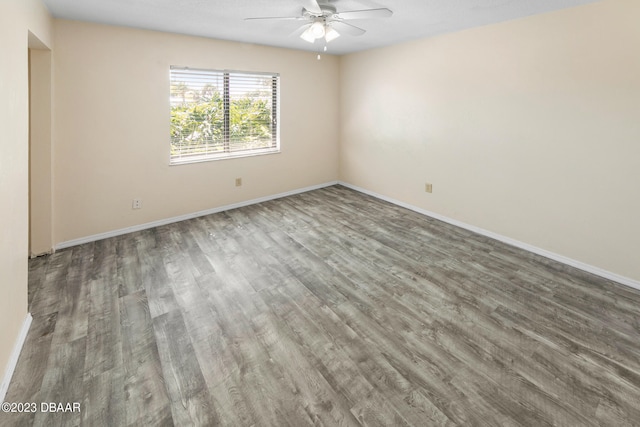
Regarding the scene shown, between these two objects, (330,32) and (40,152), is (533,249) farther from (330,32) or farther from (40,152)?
(40,152)

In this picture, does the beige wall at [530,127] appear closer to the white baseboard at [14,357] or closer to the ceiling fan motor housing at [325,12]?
the ceiling fan motor housing at [325,12]

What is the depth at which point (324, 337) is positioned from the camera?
2.17 meters

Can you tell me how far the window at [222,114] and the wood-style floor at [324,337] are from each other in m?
1.52

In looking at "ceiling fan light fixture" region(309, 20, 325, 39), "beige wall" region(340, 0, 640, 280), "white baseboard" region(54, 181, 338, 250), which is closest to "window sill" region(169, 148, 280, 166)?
"white baseboard" region(54, 181, 338, 250)

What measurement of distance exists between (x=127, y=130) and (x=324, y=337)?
3.34 metres

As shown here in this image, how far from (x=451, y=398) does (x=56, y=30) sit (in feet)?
15.1

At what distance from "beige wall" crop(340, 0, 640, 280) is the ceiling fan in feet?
5.19

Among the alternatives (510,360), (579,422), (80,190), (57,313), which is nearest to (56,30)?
(80,190)

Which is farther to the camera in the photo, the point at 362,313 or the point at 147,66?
the point at 147,66

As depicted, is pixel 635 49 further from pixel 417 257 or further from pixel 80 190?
pixel 80 190

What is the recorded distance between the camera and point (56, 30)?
3242mm

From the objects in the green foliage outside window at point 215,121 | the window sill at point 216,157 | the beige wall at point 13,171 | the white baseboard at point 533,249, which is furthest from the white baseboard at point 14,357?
the white baseboard at point 533,249

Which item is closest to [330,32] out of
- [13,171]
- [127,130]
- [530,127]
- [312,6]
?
[312,6]

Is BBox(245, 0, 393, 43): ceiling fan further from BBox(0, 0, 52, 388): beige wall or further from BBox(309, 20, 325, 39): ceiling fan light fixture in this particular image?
BBox(0, 0, 52, 388): beige wall
